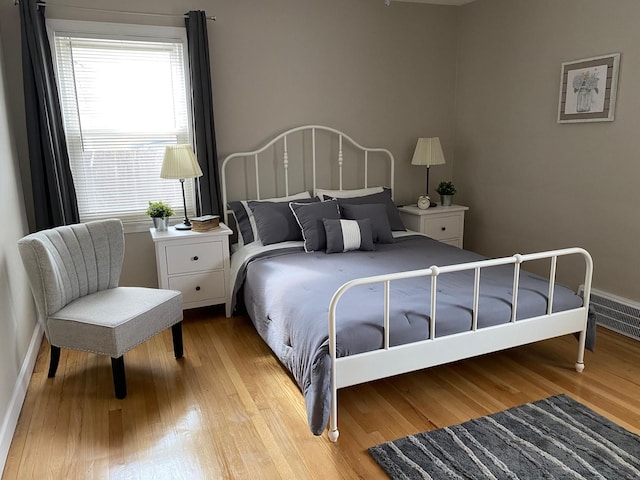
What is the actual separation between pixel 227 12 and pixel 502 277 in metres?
2.77

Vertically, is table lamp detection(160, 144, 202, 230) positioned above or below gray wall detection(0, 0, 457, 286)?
below

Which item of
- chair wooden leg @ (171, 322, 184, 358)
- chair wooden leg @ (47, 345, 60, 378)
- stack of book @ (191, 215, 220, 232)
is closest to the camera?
chair wooden leg @ (47, 345, 60, 378)

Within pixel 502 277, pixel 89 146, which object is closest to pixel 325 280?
pixel 502 277

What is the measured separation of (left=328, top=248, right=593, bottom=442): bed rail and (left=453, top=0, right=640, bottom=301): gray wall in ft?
3.25

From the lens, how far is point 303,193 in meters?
4.12

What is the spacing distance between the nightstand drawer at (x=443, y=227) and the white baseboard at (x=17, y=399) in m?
3.07

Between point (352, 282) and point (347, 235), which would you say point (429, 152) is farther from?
point (352, 282)

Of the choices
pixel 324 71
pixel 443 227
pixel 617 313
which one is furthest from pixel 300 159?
pixel 617 313

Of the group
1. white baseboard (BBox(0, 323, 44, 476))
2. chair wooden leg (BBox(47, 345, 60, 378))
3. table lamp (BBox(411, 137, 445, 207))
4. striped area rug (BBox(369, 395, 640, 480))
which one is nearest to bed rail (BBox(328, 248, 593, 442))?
striped area rug (BBox(369, 395, 640, 480))

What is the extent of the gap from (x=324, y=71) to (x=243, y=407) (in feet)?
9.25

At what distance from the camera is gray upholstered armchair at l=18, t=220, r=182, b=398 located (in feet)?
8.40

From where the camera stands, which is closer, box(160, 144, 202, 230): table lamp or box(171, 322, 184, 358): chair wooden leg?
box(171, 322, 184, 358): chair wooden leg

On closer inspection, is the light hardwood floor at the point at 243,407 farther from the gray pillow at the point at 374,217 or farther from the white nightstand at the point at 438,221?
the white nightstand at the point at 438,221

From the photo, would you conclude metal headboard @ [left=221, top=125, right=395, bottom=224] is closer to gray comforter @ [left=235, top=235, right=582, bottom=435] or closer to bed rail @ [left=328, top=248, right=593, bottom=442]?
gray comforter @ [left=235, top=235, right=582, bottom=435]
